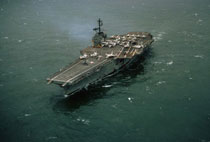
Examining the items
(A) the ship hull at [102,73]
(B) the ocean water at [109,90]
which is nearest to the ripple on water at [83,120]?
(B) the ocean water at [109,90]

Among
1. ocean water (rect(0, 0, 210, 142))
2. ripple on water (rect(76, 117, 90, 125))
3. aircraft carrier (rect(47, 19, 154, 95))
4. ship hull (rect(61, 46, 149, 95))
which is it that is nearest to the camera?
ocean water (rect(0, 0, 210, 142))

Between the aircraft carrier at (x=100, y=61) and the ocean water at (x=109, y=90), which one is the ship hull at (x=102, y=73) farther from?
the ocean water at (x=109, y=90)

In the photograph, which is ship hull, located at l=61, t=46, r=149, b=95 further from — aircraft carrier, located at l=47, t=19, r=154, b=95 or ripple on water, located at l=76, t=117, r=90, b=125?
ripple on water, located at l=76, t=117, r=90, b=125

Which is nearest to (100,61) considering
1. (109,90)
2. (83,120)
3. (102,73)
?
(102,73)

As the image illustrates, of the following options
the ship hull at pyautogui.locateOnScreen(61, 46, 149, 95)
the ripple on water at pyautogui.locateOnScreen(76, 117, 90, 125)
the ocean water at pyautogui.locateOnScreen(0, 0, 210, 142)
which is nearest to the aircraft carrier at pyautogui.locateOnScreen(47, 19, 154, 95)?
the ship hull at pyautogui.locateOnScreen(61, 46, 149, 95)

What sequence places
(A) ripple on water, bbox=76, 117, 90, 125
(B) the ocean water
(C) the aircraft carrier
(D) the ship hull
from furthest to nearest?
(D) the ship hull → (C) the aircraft carrier → (A) ripple on water, bbox=76, 117, 90, 125 → (B) the ocean water

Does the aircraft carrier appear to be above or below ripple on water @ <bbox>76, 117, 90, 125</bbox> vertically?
above
